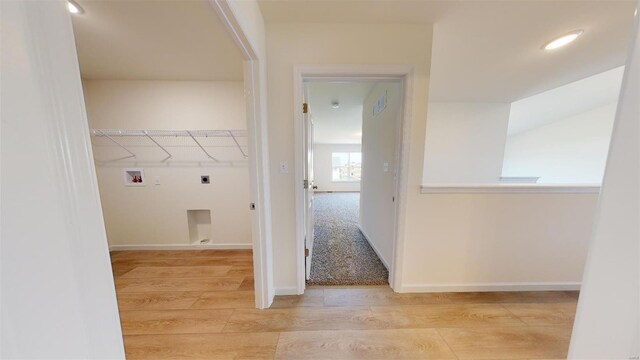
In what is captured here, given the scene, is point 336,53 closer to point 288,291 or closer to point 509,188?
point 509,188

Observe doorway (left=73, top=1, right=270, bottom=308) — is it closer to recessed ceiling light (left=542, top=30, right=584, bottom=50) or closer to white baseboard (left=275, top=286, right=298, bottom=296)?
white baseboard (left=275, top=286, right=298, bottom=296)

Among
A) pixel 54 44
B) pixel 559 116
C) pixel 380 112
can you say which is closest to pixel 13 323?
pixel 54 44

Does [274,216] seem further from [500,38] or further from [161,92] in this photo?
[500,38]

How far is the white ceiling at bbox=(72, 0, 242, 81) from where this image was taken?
4.33ft

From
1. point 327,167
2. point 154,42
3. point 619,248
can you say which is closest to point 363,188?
point 619,248

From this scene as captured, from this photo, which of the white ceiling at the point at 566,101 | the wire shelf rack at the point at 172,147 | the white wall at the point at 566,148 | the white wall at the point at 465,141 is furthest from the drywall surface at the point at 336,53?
the white wall at the point at 566,148

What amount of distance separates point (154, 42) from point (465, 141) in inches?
175

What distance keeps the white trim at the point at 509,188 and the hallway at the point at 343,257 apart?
1047mm

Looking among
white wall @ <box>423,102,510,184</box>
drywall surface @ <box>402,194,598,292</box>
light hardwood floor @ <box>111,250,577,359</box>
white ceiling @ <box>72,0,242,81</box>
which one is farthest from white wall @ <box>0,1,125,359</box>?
white wall @ <box>423,102,510,184</box>

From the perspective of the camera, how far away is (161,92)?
2.36m

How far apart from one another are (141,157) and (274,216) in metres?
2.11

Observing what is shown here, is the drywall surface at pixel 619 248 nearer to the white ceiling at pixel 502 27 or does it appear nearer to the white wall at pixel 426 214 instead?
the white wall at pixel 426 214

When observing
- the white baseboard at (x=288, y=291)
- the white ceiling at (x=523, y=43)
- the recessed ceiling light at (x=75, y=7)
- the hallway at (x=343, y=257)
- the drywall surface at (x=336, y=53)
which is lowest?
the hallway at (x=343, y=257)

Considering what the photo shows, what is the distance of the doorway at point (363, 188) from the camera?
179 centimetres
